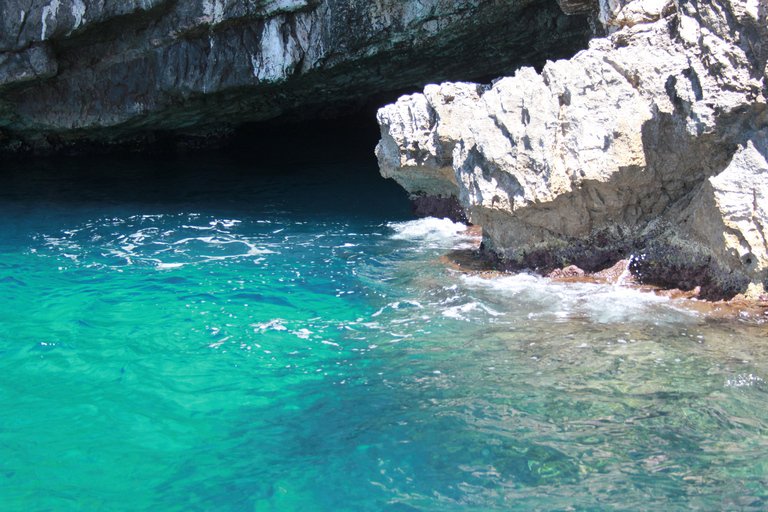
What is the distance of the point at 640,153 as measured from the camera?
6500 millimetres

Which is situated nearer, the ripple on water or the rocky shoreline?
the ripple on water

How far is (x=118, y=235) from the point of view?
34.7 ft

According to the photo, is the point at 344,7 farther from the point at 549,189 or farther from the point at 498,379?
the point at 498,379

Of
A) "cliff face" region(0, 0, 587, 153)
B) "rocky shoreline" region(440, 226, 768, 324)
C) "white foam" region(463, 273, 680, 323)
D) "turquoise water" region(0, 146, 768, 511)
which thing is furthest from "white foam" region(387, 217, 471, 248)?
"cliff face" region(0, 0, 587, 153)

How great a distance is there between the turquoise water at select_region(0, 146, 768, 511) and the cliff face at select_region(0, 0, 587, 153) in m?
5.64

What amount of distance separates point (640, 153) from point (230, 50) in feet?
32.4

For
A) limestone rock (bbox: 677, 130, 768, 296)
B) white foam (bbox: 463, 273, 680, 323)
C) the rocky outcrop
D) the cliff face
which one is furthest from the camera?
the cliff face

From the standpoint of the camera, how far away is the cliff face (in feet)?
39.2

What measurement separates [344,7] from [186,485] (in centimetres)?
1059

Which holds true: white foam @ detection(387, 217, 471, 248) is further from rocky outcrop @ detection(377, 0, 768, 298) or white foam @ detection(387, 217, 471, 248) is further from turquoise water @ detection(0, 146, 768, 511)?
rocky outcrop @ detection(377, 0, 768, 298)

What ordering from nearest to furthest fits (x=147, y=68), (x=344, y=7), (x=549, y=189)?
(x=549, y=189)
(x=344, y=7)
(x=147, y=68)

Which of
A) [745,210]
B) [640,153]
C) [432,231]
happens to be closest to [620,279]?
[640,153]

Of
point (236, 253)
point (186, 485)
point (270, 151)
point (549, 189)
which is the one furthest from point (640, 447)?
point (270, 151)

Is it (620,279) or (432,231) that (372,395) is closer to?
(620,279)
